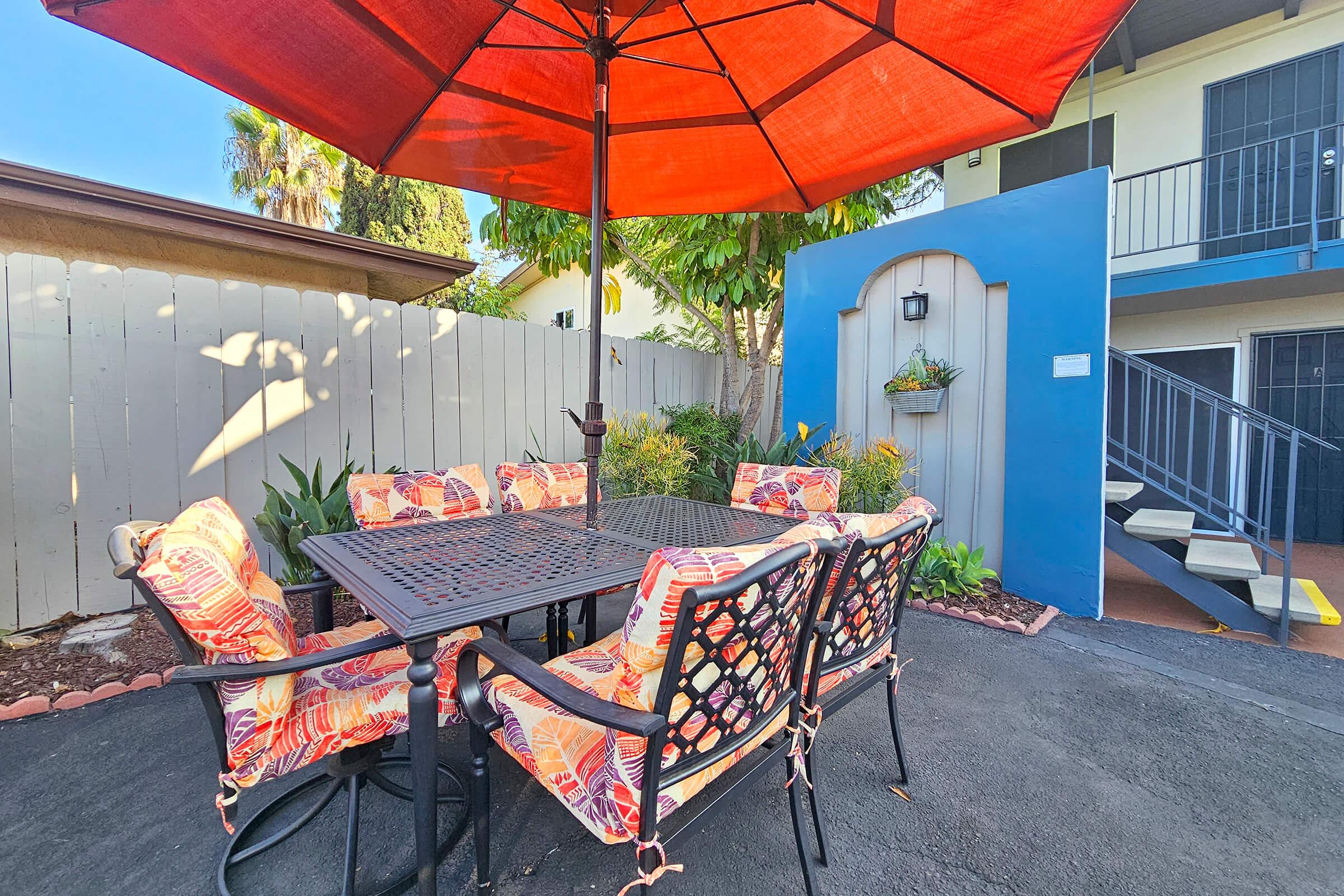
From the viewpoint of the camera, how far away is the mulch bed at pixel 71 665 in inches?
84.8

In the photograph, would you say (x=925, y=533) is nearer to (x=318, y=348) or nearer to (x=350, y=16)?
(x=350, y=16)

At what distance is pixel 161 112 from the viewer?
48.6ft

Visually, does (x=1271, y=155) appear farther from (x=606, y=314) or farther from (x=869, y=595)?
(x=606, y=314)

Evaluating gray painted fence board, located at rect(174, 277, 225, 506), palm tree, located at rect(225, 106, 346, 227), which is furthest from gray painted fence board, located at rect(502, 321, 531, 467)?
palm tree, located at rect(225, 106, 346, 227)

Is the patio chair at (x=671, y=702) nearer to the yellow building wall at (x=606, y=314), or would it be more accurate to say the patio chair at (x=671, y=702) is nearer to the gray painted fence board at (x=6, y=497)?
the gray painted fence board at (x=6, y=497)

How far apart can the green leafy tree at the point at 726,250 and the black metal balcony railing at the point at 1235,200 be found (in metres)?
2.42

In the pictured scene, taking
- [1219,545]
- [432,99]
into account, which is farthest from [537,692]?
[1219,545]

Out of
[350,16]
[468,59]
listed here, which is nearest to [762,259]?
[468,59]

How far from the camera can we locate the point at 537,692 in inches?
44.7

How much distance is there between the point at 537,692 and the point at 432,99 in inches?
91.0

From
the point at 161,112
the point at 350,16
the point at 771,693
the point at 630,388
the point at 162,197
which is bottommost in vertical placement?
the point at 771,693

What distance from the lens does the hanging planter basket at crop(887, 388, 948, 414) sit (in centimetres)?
379

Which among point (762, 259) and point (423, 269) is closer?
point (423, 269)

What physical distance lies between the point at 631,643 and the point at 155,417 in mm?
3464
